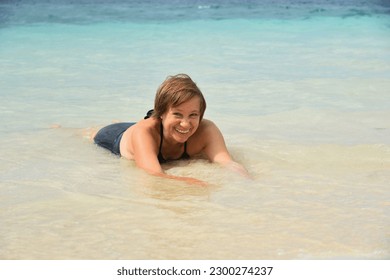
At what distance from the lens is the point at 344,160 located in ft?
14.5

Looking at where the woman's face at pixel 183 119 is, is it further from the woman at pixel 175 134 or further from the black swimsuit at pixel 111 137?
the black swimsuit at pixel 111 137

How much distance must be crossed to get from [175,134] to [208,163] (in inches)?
12.2

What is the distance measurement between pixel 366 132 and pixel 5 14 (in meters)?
14.8

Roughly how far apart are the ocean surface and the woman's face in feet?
0.78

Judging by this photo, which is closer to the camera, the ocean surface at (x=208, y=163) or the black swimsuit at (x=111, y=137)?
the ocean surface at (x=208, y=163)

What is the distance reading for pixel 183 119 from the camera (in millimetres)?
4145

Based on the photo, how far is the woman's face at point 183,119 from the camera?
13.5 ft

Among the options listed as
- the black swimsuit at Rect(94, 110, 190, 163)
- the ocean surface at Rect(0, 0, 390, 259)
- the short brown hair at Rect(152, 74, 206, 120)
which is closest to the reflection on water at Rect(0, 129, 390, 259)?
the ocean surface at Rect(0, 0, 390, 259)

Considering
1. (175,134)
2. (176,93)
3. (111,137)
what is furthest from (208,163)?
(111,137)

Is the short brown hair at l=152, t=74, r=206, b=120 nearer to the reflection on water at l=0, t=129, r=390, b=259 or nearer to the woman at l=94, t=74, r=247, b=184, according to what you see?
the woman at l=94, t=74, r=247, b=184

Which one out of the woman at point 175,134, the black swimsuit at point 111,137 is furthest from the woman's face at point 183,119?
the black swimsuit at point 111,137

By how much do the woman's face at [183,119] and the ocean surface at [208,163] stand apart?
9.4 inches
